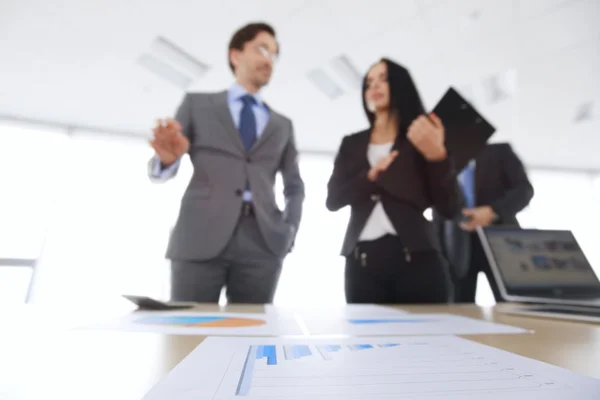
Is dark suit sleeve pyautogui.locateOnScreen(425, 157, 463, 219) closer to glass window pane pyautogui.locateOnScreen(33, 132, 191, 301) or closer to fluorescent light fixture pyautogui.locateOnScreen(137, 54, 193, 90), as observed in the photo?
fluorescent light fixture pyautogui.locateOnScreen(137, 54, 193, 90)

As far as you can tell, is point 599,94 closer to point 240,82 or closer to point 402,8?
point 402,8

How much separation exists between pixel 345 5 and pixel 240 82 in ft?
5.66

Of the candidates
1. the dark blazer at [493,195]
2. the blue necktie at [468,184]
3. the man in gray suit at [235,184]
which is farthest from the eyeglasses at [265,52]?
the blue necktie at [468,184]

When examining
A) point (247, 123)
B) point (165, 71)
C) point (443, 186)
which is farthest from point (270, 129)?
point (165, 71)

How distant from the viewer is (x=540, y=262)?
923mm

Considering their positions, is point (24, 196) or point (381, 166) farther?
point (24, 196)

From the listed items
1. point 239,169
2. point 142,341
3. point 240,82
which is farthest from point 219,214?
point 142,341

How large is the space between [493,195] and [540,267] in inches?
34.3

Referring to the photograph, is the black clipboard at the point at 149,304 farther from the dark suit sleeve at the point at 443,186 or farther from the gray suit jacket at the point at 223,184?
the dark suit sleeve at the point at 443,186

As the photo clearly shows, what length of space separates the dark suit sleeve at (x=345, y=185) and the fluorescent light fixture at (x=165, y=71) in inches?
112

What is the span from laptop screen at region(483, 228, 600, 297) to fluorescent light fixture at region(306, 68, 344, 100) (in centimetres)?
290

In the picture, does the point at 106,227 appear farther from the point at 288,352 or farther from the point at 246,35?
the point at 288,352

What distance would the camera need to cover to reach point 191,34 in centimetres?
296

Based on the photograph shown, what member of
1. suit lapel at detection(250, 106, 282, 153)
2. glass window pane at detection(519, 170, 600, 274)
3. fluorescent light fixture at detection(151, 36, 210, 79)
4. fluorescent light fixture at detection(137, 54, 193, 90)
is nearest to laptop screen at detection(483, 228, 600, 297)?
suit lapel at detection(250, 106, 282, 153)
